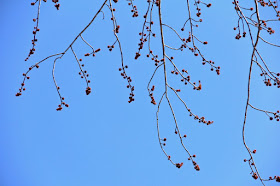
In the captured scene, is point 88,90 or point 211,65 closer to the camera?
point 88,90

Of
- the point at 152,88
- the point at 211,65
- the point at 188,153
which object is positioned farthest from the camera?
the point at 211,65

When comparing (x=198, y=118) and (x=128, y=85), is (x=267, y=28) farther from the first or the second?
(x=128, y=85)

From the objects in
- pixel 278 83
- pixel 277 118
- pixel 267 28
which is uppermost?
pixel 267 28

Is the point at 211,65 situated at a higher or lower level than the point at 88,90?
higher

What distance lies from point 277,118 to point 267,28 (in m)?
0.95

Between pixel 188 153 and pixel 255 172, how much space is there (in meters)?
0.81

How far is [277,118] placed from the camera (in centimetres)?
324

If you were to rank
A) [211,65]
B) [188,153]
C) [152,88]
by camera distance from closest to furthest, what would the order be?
[188,153] < [152,88] < [211,65]

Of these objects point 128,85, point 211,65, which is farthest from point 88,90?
point 211,65

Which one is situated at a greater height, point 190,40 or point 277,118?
point 190,40

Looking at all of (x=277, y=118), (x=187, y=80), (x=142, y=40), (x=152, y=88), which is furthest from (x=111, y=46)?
(x=277, y=118)

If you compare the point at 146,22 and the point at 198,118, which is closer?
the point at 198,118

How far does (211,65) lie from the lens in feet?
11.9

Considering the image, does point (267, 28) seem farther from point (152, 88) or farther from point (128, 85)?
point (128, 85)
